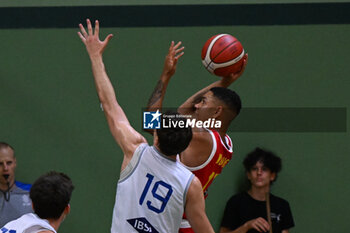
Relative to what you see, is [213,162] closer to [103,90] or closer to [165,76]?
[165,76]

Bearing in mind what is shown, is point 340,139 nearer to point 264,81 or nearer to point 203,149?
point 264,81

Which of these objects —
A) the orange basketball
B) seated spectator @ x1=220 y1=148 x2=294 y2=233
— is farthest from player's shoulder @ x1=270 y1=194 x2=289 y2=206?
the orange basketball

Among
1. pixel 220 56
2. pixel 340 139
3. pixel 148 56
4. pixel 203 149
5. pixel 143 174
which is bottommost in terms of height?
pixel 143 174

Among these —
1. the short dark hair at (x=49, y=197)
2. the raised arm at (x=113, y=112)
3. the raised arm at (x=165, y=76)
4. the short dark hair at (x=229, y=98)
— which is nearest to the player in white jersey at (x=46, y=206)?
the short dark hair at (x=49, y=197)

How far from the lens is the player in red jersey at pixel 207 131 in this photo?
4.10 m

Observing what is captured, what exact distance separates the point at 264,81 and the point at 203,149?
2.01 meters

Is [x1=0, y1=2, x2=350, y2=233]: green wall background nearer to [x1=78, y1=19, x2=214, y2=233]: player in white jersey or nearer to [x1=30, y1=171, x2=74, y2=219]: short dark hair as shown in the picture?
[x1=78, y1=19, x2=214, y2=233]: player in white jersey

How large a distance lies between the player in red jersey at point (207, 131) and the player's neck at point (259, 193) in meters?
1.24

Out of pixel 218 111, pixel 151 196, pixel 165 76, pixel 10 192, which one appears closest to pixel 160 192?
pixel 151 196

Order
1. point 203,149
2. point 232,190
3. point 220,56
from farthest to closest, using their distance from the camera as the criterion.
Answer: point 232,190
point 220,56
point 203,149

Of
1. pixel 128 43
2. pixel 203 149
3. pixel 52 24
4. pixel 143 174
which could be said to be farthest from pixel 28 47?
pixel 143 174

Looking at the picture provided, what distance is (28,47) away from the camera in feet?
19.5

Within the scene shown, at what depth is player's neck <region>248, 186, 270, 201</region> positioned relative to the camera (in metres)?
5.55

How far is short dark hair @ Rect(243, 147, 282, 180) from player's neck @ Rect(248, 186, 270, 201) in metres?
0.20
